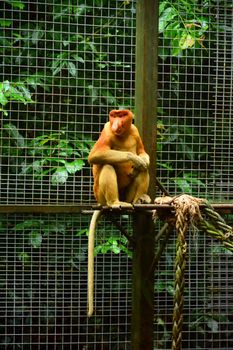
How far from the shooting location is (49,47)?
4.24 metres

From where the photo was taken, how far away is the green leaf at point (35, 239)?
13.5 feet

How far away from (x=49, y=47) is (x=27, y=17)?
0.84 ft

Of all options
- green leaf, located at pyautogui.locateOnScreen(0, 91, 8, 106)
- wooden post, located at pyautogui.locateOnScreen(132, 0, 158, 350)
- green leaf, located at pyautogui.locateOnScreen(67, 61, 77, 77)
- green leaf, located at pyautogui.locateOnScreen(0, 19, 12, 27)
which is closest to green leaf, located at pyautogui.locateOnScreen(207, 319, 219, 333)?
wooden post, located at pyautogui.locateOnScreen(132, 0, 158, 350)

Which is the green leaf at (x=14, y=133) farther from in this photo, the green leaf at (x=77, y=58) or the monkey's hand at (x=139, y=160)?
the monkey's hand at (x=139, y=160)

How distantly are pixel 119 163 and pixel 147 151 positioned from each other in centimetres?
21

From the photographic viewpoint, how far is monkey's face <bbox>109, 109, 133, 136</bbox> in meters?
3.92

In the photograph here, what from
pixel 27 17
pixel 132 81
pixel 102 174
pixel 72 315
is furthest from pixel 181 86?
pixel 72 315

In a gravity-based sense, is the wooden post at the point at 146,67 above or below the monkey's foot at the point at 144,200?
above

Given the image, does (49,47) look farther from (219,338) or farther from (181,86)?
(219,338)

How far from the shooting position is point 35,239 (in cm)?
414

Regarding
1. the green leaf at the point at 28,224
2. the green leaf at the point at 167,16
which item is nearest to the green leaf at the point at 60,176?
the green leaf at the point at 28,224

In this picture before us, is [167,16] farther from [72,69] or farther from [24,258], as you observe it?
[24,258]

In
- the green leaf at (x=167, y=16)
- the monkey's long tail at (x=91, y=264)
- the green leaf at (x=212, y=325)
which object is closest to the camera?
the monkey's long tail at (x=91, y=264)

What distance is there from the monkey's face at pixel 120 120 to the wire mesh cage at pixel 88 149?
0.26m
